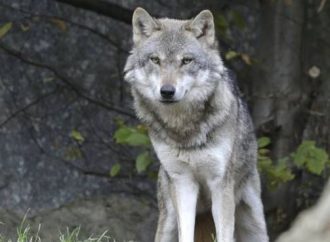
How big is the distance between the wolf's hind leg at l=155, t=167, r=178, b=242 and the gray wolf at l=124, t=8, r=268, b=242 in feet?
0.28

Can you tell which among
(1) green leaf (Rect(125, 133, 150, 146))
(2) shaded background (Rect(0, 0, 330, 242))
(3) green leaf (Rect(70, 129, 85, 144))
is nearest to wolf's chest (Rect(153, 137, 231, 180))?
(1) green leaf (Rect(125, 133, 150, 146))

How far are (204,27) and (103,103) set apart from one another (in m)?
2.83

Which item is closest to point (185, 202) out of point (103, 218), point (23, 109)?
point (103, 218)

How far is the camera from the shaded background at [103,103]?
25.9 ft

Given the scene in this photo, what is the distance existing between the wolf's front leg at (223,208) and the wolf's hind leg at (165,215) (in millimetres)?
393

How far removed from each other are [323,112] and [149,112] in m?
3.00

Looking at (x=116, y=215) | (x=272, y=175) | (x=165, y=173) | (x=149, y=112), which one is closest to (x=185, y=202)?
(x=165, y=173)

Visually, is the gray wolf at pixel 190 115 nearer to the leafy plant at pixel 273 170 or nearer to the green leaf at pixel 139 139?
the green leaf at pixel 139 139

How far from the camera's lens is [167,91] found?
500 cm

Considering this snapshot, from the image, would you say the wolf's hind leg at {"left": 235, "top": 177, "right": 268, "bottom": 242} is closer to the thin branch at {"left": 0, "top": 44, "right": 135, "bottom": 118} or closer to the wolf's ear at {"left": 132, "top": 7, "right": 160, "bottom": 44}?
the wolf's ear at {"left": 132, "top": 7, "right": 160, "bottom": 44}

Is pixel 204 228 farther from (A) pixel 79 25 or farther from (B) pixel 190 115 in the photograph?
(A) pixel 79 25

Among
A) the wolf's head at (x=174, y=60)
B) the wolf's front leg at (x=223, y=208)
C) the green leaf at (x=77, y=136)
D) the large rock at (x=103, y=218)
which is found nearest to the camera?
the wolf's head at (x=174, y=60)

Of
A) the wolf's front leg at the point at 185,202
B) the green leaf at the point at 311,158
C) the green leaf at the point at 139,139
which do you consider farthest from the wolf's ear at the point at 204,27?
the green leaf at the point at 311,158

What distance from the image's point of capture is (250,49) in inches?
321
